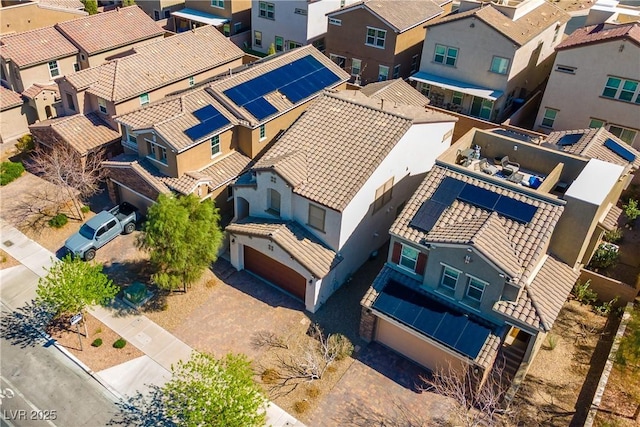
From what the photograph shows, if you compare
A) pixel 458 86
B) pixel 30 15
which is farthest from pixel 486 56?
pixel 30 15

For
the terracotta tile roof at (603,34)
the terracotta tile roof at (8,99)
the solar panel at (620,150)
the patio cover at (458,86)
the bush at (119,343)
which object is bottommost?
the bush at (119,343)

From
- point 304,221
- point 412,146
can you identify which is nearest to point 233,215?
point 304,221

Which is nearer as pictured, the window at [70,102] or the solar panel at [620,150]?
the solar panel at [620,150]

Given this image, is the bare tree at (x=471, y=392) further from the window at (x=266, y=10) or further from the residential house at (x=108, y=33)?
the window at (x=266, y=10)

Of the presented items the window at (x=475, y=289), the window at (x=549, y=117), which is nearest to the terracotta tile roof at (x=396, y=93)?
the window at (x=549, y=117)

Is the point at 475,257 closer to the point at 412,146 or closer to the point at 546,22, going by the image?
the point at 412,146
